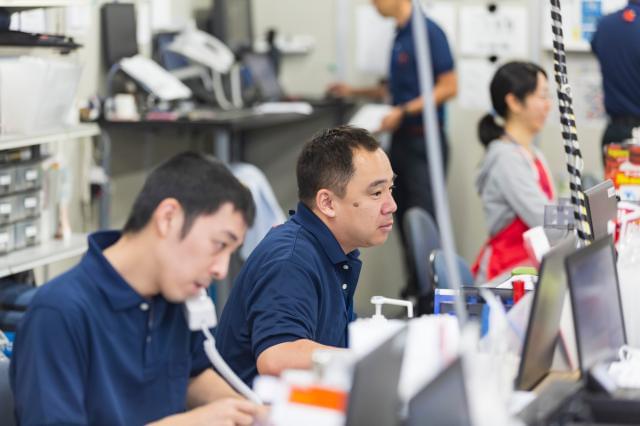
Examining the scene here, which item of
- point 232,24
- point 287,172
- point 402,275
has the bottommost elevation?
point 402,275

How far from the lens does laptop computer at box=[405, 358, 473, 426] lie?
57.6 inches

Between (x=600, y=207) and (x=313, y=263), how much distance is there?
2.40ft

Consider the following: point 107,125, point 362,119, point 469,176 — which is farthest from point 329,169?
point 469,176

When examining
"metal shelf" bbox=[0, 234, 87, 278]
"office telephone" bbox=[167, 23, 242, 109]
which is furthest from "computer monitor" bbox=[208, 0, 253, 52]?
"metal shelf" bbox=[0, 234, 87, 278]

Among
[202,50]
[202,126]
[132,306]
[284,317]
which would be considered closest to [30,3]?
[202,126]

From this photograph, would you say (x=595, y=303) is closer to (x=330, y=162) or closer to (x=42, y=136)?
(x=330, y=162)

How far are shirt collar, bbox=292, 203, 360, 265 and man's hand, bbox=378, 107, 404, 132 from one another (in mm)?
2768

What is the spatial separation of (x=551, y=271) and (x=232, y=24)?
3.90m

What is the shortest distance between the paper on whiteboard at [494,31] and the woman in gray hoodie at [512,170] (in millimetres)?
1384

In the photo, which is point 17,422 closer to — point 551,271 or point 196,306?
point 196,306

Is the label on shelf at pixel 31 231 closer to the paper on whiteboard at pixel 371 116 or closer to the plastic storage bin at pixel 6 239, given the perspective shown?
the plastic storage bin at pixel 6 239

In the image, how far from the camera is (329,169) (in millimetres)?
2547

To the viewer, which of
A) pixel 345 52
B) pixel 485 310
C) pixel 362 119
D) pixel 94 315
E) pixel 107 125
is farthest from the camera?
pixel 345 52

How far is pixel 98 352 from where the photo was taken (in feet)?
6.04
